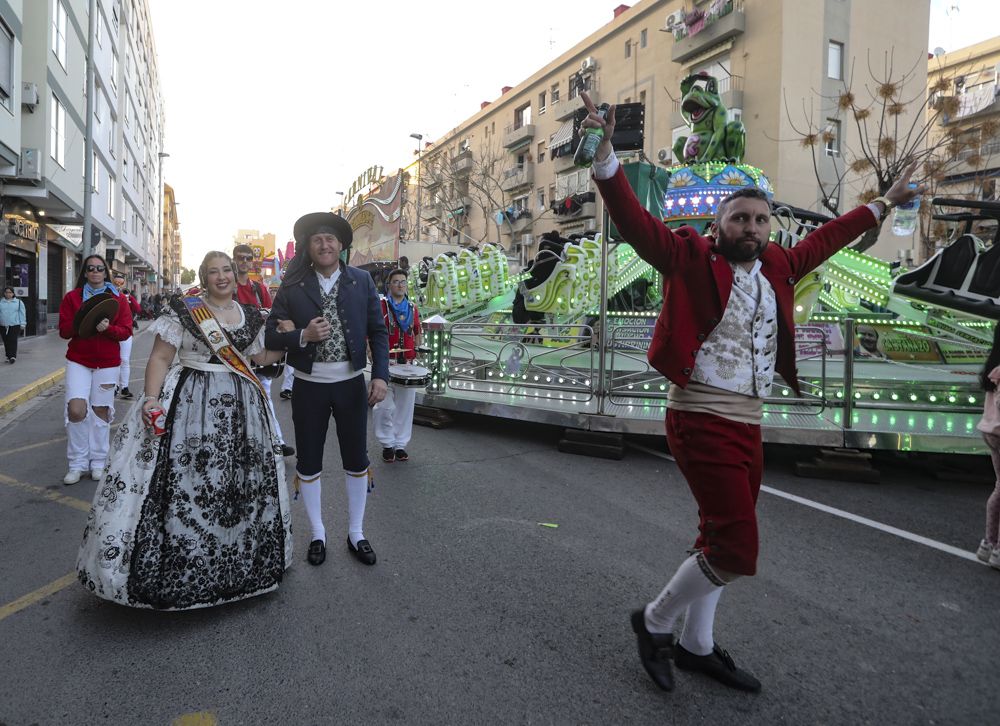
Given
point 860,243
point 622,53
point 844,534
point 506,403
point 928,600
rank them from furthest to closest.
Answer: point 622,53 → point 860,243 → point 506,403 → point 844,534 → point 928,600

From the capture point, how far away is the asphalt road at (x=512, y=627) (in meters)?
2.38

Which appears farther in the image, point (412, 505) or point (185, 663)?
point (412, 505)

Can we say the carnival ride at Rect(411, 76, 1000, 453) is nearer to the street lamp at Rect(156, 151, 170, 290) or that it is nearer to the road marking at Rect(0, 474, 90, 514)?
the road marking at Rect(0, 474, 90, 514)

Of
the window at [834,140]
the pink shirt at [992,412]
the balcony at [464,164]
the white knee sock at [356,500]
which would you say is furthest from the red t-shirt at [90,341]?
the balcony at [464,164]

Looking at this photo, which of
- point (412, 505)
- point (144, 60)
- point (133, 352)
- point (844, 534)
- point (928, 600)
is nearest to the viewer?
point (928, 600)

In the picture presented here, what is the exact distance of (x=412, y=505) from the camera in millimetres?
4820

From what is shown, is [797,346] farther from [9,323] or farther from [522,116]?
[522,116]

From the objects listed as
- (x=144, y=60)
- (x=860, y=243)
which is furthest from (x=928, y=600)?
(x=144, y=60)

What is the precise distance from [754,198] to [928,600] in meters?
2.41

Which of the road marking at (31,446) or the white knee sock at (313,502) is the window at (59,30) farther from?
the white knee sock at (313,502)

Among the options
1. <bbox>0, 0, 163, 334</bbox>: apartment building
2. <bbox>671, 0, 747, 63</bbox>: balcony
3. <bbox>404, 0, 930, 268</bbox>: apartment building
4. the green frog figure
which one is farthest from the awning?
<bbox>0, 0, 163, 334</bbox>: apartment building

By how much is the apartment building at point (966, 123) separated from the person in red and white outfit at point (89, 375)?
1751 cm

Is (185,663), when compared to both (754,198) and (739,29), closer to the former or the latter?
(754,198)

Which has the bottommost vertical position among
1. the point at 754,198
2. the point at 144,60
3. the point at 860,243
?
the point at 754,198
